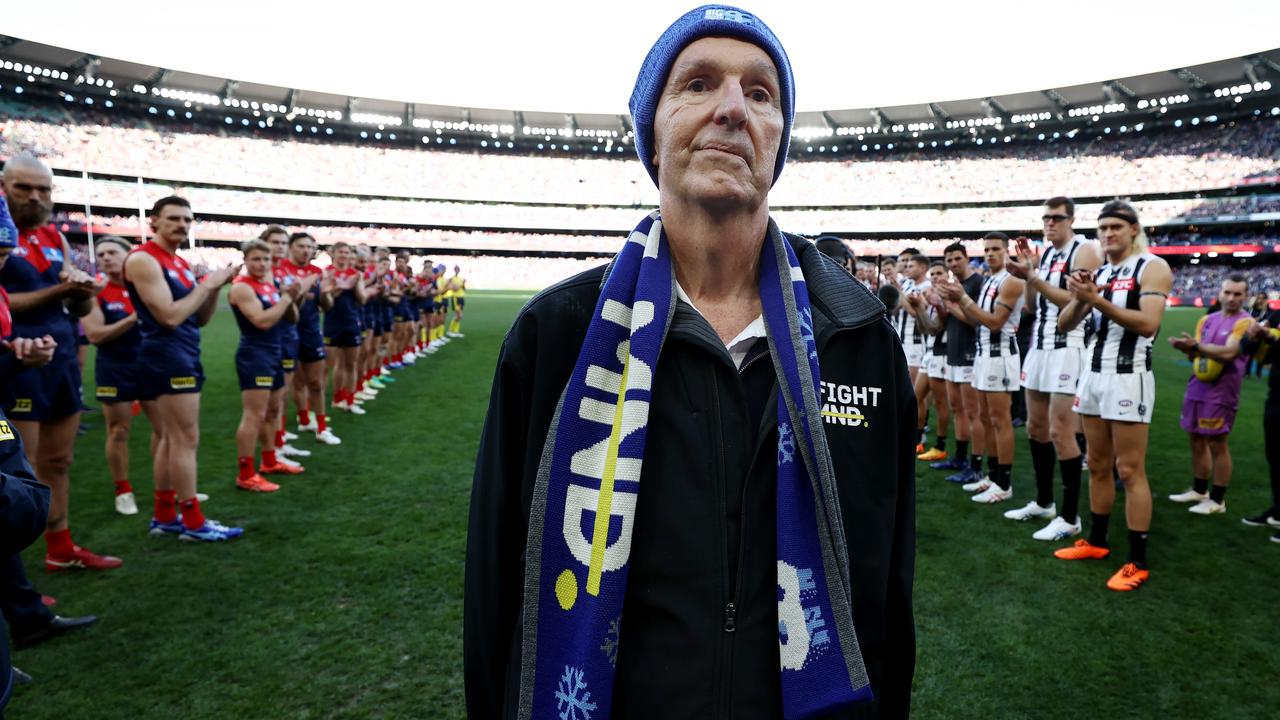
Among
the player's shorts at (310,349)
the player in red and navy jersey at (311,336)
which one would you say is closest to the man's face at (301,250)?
the player in red and navy jersey at (311,336)

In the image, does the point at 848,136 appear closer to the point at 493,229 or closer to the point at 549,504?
the point at 493,229

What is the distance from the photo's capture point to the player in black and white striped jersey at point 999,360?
6.61 m

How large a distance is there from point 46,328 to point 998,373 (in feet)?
25.4

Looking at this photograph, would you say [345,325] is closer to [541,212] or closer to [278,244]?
[278,244]

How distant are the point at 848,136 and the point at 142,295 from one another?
57958mm

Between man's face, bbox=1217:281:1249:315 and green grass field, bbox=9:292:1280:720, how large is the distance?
191 cm

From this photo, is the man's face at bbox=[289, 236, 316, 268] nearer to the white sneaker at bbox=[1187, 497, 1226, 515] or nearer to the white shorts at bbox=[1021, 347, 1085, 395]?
the white shorts at bbox=[1021, 347, 1085, 395]

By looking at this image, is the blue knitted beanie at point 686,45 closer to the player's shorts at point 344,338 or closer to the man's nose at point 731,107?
the man's nose at point 731,107

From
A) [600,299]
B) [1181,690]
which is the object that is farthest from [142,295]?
[1181,690]

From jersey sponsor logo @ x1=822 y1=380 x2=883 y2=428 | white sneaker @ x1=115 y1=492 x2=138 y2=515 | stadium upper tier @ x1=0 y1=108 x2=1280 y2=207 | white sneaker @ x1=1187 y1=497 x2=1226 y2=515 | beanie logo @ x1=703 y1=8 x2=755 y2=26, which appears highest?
stadium upper tier @ x1=0 y1=108 x2=1280 y2=207

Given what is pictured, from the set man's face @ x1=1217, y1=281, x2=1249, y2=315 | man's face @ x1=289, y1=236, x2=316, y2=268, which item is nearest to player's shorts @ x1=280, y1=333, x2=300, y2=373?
man's face @ x1=289, y1=236, x2=316, y2=268

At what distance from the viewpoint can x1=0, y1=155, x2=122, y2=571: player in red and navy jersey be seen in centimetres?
413

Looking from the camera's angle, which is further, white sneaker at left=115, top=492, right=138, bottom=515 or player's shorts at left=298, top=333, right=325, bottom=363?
player's shorts at left=298, top=333, right=325, bottom=363

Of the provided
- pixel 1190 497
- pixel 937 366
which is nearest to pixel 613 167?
pixel 937 366
